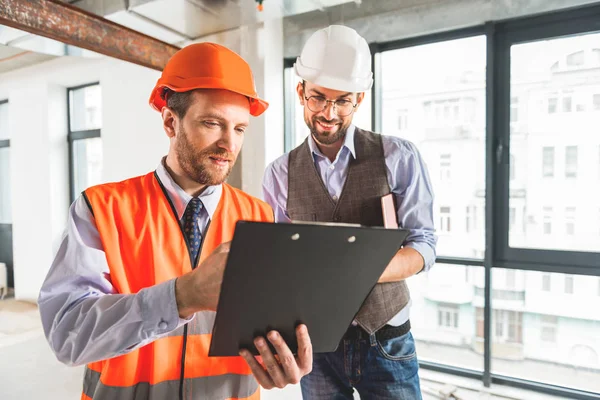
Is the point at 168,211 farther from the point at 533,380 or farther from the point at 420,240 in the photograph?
the point at 533,380

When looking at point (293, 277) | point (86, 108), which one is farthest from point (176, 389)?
point (86, 108)

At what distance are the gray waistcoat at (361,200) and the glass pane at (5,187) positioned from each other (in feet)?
8.29

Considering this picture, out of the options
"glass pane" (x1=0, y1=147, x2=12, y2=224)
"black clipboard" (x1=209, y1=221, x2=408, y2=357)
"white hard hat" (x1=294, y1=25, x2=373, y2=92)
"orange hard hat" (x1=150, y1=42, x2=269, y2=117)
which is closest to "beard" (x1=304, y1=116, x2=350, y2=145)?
"white hard hat" (x1=294, y1=25, x2=373, y2=92)

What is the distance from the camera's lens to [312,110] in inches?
52.2

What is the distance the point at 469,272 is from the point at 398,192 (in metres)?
1.96

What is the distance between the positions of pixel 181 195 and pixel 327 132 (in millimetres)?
591

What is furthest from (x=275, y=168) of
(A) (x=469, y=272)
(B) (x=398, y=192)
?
(A) (x=469, y=272)

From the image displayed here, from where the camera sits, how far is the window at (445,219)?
10.0ft

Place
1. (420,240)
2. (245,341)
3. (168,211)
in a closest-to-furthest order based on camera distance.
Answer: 1. (245,341)
2. (168,211)
3. (420,240)

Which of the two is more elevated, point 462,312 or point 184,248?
point 184,248

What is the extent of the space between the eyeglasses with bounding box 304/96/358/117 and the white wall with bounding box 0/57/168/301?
96.0 inches

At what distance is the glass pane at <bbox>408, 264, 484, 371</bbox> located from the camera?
9.78ft

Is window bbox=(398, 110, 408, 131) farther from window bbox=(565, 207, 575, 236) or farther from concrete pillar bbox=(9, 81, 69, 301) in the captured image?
concrete pillar bbox=(9, 81, 69, 301)

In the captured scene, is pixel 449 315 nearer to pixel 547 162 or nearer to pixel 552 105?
pixel 547 162
